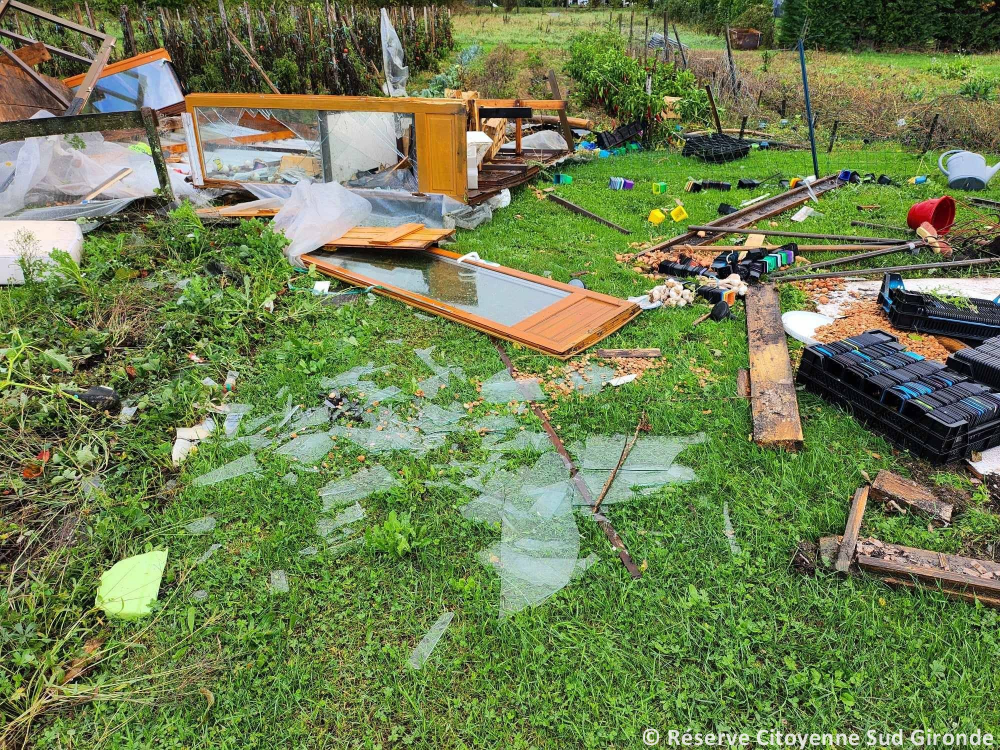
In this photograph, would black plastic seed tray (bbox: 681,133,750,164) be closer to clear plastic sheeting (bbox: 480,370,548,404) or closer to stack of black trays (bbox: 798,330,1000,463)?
stack of black trays (bbox: 798,330,1000,463)

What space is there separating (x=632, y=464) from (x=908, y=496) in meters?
1.51

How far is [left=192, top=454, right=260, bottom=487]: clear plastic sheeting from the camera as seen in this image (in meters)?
3.77

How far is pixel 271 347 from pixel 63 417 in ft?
5.14

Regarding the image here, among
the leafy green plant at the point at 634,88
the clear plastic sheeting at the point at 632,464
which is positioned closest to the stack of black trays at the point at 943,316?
the clear plastic sheeting at the point at 632,464

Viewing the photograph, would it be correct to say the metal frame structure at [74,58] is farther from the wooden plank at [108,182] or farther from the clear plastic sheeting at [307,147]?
the clear plastic sheeting at [307,147]

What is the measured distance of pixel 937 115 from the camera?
35.9ft

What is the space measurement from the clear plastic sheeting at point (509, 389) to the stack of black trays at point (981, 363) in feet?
9.50

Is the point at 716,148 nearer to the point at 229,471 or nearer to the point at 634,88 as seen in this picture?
the point at 634,88

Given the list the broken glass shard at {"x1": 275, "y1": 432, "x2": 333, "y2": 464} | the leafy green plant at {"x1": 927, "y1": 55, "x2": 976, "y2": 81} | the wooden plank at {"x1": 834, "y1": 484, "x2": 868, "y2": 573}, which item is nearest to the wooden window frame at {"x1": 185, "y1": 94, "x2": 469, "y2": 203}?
the broken glass shard at {"x1": 275, "y1": 432, "x2": 333, "y2": 464}

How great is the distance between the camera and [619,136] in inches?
459

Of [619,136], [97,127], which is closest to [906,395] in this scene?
[97,127]

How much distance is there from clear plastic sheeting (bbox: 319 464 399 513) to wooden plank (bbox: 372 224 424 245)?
3.62 meters

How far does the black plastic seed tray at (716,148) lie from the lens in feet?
35.0

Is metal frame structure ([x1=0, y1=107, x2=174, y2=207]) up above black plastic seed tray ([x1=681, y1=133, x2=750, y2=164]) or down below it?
above
